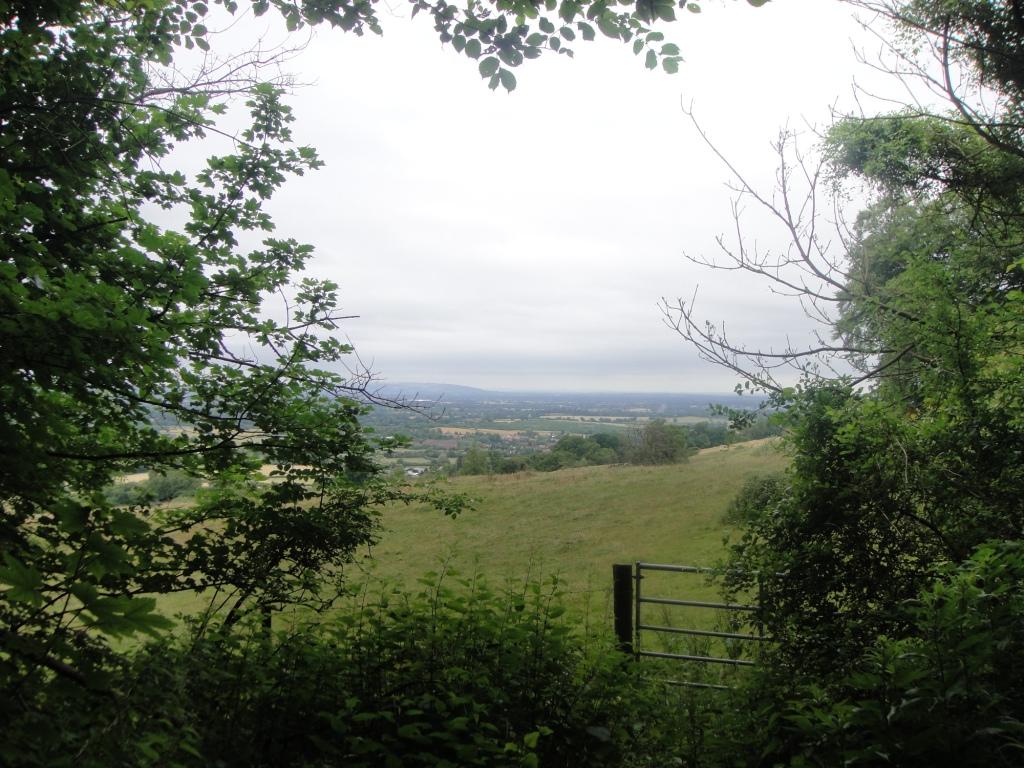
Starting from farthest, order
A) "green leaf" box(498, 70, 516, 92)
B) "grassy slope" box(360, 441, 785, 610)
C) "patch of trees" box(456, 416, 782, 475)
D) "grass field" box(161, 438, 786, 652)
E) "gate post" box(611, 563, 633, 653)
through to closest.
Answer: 1. "patch of trees" box(456, 416, 782, 475)
2. "grassy slope" box(360, 441, 785, 610)
3. "grass field" box(161, 438, 786, 652)
4. "gate post" box(611, 563, 633, 653)
5. "green leaf" box(498, 70, 516, 92)

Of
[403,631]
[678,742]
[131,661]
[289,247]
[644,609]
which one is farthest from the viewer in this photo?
[644,609]

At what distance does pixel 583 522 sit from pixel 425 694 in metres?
11.0

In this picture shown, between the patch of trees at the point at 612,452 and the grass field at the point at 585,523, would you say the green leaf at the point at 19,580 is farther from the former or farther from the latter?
the patch of trees at the point at 612,452

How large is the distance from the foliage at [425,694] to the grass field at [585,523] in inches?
179

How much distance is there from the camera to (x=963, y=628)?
229 centimetres

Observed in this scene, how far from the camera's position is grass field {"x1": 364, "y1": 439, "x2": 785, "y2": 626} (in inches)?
387

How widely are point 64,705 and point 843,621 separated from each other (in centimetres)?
413

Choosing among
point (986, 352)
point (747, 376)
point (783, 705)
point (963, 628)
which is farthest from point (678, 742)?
point (986, 352)

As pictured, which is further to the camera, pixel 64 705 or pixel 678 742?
pixel 678 742

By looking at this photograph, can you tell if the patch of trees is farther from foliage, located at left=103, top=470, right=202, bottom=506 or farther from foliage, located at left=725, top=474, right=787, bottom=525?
foliage, located at left=103, top=470, right=202, bottom=506

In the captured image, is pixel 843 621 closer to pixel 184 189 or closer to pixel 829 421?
pixel 829 421

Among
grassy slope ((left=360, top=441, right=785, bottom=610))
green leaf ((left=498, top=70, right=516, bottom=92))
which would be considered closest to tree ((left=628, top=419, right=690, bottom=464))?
grassy slope ((left=360, top=441, right=785, bottom=610))

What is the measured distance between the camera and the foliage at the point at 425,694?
7.80 feet

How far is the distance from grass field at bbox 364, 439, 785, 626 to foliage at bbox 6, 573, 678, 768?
→ 4.54 m
